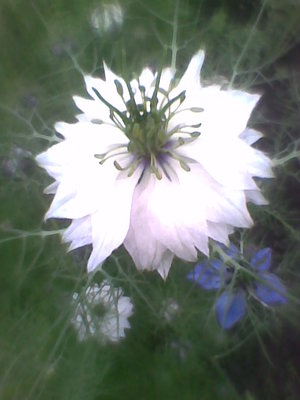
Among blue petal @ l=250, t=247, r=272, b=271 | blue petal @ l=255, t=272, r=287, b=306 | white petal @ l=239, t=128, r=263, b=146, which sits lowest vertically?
blue petal @ l=255, t=272, r=287, b=306

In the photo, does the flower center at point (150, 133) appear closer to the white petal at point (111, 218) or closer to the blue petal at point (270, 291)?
the white petal at point (111, 218)

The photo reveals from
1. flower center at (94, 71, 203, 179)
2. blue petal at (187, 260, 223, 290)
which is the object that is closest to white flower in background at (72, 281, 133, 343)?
blue petal at (187, 260, 223, 290)

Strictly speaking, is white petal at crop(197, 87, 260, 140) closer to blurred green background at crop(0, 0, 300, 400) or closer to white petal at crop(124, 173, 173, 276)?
white petal at crop(124, 173, 173, 276)

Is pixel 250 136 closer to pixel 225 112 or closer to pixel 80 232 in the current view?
pixel 225 112

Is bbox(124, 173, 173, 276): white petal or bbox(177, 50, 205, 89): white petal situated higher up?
bbox(177, 50, 205, 89): white petal

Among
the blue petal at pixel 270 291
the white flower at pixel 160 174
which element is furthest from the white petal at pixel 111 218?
the blue petal at pixel 270 291

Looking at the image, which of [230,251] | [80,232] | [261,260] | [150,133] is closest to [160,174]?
[150,133]

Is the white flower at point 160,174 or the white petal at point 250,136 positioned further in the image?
the white petal at point 250,136
